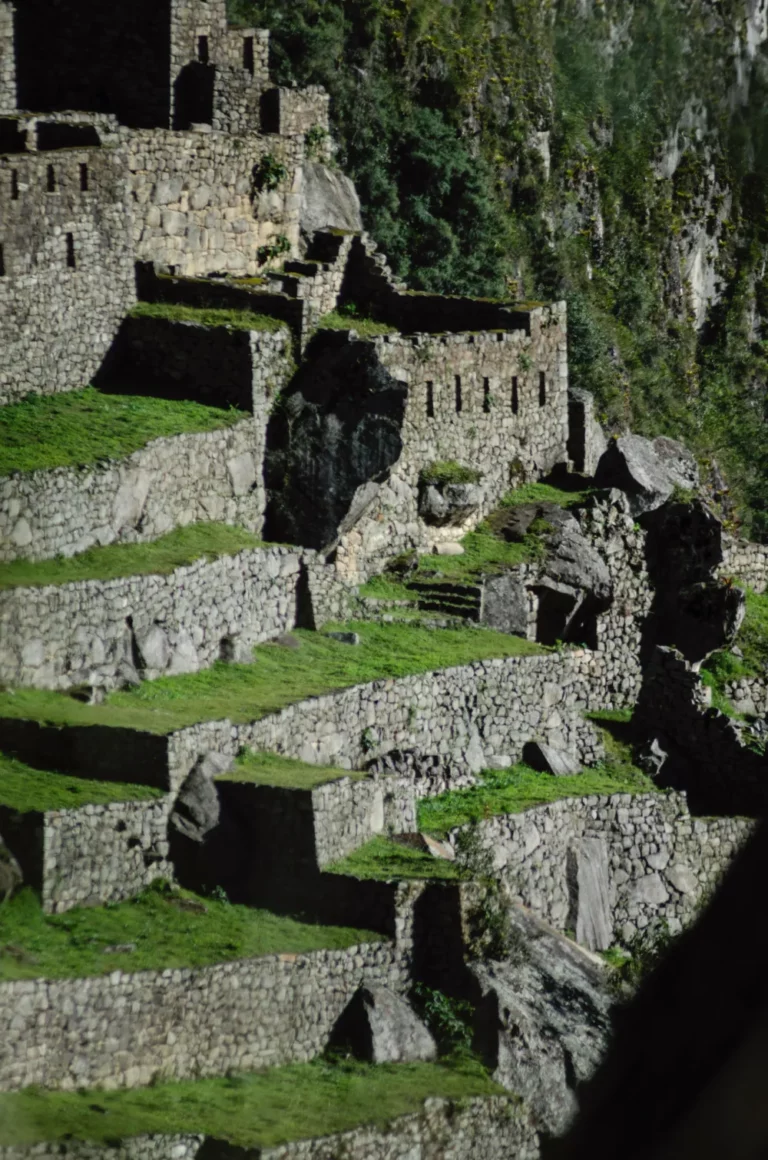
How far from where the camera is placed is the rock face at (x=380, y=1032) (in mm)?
21969

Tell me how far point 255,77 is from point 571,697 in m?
11.7

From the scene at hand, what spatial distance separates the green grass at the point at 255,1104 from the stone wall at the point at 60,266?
11610 mm

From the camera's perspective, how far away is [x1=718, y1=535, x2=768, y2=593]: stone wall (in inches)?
1507

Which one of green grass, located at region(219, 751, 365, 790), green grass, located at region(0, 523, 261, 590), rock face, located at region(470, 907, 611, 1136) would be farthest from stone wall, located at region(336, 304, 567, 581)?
rock face, located at region(470, 907, 611, 1136)

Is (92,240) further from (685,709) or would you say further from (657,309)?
(657,309)

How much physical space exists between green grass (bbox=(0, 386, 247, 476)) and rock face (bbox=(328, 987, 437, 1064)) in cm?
754

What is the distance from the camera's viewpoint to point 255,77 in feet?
118

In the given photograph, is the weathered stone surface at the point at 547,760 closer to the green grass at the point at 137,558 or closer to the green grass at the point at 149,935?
the green grass at the point at 137,558

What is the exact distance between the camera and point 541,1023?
23.4m

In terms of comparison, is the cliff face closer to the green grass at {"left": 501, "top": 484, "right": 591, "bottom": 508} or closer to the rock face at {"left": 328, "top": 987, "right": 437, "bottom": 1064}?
the green grass at {"left": 501, "top": 484, "right": 591, "bottom": 508}

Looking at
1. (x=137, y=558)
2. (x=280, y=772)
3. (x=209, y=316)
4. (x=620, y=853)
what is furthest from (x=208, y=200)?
(x=280, y=772)

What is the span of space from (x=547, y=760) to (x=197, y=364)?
24.5ft

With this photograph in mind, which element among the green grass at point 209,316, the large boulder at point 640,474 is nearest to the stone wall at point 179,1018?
the green grass at point 209,316

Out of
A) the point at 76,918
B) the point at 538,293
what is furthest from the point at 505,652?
the point at 538,293
